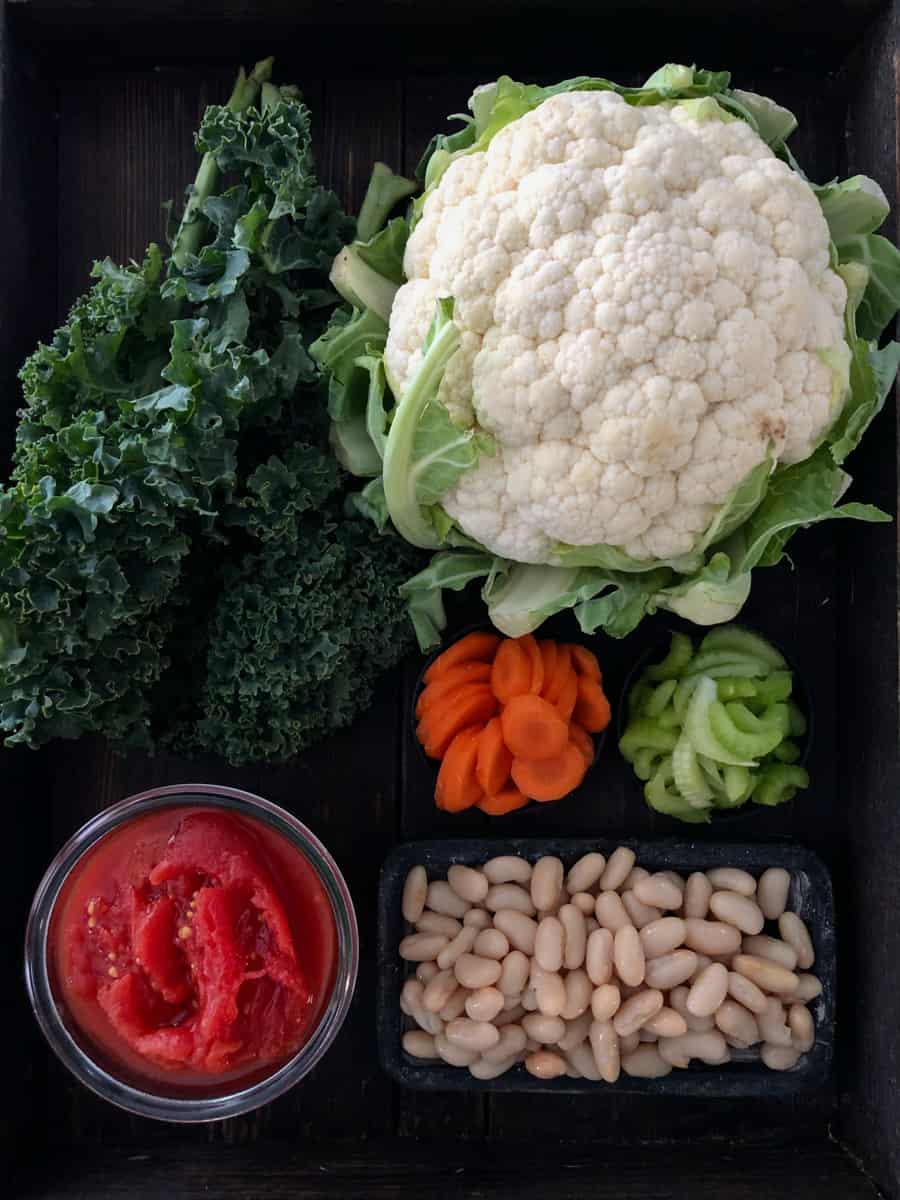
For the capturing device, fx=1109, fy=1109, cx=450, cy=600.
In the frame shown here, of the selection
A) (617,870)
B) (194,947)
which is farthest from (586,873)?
(194,947)

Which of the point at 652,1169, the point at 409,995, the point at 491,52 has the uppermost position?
the point at 491,52

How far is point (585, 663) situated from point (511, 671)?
10 cm

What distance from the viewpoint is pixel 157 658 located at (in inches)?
49.9

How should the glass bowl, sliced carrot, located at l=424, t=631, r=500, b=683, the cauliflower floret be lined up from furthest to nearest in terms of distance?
sliced carrot, located at l=424, t=631, r=500, b=683 < the glass bowl < the cauliflower floret

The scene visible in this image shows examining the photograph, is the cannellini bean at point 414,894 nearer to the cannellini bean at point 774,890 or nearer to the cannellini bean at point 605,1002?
the cannellini bean at point 605,1002

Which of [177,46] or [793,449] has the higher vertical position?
[177,46]

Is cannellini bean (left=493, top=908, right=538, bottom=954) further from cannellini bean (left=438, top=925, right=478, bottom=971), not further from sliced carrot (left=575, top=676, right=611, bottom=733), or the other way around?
sliced carrot (left=575, top=676, right=611, bottom=733)

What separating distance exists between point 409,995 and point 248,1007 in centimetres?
21

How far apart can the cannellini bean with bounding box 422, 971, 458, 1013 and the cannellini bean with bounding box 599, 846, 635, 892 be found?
0.70ft

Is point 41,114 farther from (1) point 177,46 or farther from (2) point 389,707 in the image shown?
(2) point 389,707

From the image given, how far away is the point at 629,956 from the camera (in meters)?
1.31

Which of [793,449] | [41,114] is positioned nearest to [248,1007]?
[793,449]

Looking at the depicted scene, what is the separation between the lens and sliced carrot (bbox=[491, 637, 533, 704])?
1340 millimetres

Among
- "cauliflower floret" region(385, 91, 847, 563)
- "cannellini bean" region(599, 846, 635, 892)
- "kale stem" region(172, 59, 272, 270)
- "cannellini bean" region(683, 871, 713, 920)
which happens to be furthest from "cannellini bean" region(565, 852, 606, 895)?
"kale stem" region(172, 59, 272, 270)
